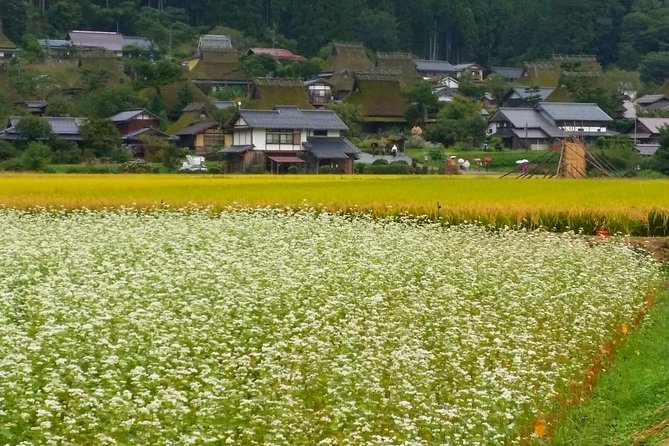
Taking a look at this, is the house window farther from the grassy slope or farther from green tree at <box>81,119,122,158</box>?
the grassy slope

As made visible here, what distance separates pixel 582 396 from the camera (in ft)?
25.2

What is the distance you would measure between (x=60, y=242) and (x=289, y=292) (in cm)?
403

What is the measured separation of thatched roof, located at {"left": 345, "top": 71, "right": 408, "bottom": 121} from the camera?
5206cm

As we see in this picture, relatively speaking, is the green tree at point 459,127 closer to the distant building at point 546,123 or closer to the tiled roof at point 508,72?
the distant building at point 546,123

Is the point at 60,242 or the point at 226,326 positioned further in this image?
the point at 60,242

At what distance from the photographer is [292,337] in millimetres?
7762

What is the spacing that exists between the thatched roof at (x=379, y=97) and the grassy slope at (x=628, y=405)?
4288cm

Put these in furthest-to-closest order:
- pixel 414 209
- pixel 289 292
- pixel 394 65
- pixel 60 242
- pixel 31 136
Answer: pixel 394 65, pixel 31 136, pixel 414 209, pixel 60 242, pixel 289 292

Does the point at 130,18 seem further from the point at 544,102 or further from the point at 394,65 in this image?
the point at 544,102

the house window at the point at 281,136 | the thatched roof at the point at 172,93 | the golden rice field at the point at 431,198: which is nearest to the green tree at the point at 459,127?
the house window at the point at 281,136

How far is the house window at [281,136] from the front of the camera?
42.0 m

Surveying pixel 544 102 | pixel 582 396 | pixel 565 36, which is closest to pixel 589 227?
pixel 582 396

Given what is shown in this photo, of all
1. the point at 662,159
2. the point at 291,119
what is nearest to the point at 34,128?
the point at 291,119

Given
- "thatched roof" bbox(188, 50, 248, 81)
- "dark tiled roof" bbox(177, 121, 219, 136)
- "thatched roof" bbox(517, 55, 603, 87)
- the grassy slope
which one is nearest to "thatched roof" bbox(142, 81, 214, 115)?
"dark tiled roof" bbox(177, 121, 219, 136)
